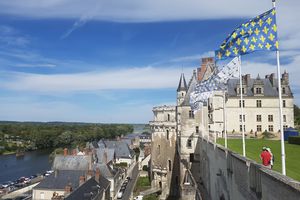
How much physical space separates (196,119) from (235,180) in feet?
55.2

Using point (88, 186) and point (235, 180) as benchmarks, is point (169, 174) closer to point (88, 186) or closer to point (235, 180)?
point (88, 186)

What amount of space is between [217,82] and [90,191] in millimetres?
17953

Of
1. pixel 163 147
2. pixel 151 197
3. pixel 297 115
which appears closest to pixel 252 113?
pixel 163 147

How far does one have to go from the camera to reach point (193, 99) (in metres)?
19.2

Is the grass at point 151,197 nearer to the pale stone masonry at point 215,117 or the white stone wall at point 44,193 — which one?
the pale stone masonry at point 215,117

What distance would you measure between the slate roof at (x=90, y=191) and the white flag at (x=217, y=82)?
41.6 ft

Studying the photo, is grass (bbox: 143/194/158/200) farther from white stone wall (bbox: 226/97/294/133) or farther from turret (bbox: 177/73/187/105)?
white stone wall (bbox: 226/97/294/133)

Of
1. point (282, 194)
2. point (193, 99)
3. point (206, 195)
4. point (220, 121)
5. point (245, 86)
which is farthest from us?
point (245, 86)

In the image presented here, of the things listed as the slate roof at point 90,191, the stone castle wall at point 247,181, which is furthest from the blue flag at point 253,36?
the slate roof at point 90,191

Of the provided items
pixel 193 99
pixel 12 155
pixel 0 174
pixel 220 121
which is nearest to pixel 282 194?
pixel 193 99

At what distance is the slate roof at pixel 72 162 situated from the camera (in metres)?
36.5

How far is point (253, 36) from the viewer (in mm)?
9297

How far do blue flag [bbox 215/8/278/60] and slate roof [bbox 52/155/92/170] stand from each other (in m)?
28.5

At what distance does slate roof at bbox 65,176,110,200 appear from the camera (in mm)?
25250
